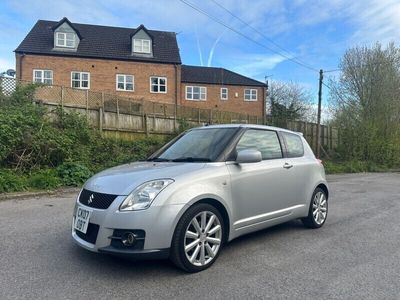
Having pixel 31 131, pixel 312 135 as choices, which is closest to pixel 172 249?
pixel 31 131

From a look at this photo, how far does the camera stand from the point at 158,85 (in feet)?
110

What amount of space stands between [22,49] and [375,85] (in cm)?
2760

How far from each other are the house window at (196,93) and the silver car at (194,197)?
3241 cm

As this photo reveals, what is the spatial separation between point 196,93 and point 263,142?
3308 centimetres

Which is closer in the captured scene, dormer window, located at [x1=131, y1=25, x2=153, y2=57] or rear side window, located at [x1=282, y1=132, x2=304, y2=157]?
rear side window, located at [x1=282, y1=132, x2=304, y2=157]

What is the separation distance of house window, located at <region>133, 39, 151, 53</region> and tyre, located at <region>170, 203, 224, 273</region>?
101 feet

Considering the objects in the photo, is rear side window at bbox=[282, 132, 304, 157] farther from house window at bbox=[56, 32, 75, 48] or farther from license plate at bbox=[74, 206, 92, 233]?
house window at bbox=[56, 32, 75, 48]

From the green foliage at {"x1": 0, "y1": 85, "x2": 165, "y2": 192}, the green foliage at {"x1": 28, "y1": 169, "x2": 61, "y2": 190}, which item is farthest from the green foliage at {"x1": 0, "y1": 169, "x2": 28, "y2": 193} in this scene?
the green foliage at {"x1": 28, "y1": 169, "x2": 61, "y2": 190}

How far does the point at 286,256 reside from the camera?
4.65 metres

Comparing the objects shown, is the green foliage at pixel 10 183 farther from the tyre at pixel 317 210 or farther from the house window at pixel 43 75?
the house window at pixel 43 75

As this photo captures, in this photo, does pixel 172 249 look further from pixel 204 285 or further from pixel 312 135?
pixel 312 135

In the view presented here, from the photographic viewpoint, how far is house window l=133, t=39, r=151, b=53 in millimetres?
33094

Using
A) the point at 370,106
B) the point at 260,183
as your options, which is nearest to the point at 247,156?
the point at 260,183

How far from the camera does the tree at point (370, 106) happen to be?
83.9 feet
